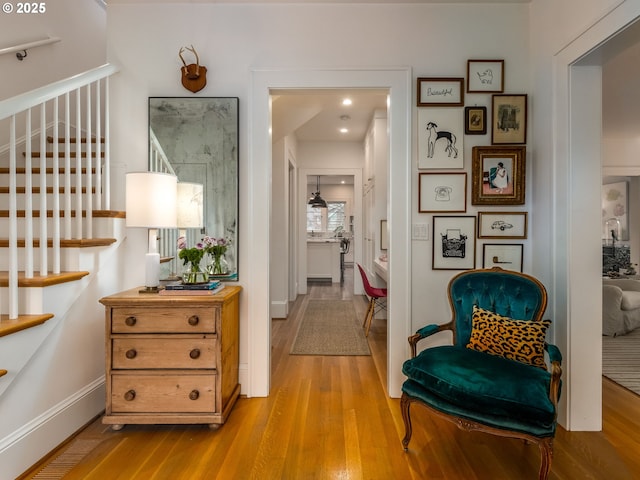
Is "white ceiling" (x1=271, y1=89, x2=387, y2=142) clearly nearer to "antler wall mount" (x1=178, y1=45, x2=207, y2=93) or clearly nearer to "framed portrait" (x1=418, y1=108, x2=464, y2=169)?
A: "framed portrait" (x1=418, y1=108, x2=464, y2=169)

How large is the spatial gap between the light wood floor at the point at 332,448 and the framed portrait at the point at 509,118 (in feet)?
6.23

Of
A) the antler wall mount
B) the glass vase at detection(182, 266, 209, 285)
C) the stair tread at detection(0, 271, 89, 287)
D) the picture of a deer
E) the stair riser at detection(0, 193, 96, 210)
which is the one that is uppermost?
the antler wall mount

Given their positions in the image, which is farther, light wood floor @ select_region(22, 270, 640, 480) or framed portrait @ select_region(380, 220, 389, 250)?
framed portrait @ select_region(380, 220, 389, 250)

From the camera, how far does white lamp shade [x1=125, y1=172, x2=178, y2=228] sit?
6.49 feet

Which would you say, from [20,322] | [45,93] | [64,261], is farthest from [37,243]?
[45,93]

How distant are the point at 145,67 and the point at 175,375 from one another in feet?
6.97

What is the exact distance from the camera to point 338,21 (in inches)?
93.9

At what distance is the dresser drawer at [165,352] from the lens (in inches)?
76.2

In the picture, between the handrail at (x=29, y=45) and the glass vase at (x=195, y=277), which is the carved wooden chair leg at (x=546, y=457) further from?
the handrail at (x=29, y=45)

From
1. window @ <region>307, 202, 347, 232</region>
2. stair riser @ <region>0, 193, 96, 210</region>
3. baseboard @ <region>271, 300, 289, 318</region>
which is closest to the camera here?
stair riser @ <region>0, 193, 96, 210</region>

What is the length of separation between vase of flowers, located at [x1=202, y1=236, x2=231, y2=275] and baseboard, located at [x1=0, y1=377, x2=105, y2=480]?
102 centimetres

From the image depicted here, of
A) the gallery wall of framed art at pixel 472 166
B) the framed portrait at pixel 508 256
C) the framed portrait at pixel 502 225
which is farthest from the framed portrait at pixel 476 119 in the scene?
the framed portrait at pixel 508 256

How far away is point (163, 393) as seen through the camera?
1941 mm

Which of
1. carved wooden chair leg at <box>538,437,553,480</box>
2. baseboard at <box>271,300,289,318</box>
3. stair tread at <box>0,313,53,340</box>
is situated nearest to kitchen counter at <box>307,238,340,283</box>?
baseboard at <box>271,300,289,318</box>
